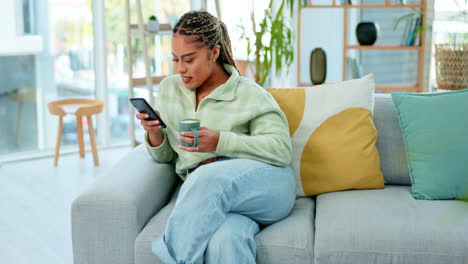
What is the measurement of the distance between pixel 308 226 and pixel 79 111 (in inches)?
101

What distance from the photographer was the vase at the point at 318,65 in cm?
439

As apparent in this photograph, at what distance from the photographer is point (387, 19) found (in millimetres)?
4871

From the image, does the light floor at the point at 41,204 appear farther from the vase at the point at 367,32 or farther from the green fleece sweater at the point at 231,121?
the vase at the point at 367,32

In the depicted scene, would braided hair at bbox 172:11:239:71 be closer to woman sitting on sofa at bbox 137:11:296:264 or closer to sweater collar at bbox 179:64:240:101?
woman sitting on sofa at bbox 137:11:296:264

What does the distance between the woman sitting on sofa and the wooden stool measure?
6.58ft

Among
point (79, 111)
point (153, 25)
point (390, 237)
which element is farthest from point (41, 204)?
point (390, 237)

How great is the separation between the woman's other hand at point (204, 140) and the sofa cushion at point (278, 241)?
264mm

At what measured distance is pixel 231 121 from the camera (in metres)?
2.16

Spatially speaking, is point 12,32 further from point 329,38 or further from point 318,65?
point 329,38

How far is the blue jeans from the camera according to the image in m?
A: 1.80

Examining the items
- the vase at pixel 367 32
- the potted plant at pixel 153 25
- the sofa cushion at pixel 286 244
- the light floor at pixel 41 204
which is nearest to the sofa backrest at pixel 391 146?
the sofa cushion at pixel 286 244

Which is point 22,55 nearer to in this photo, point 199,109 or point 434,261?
point 199,109

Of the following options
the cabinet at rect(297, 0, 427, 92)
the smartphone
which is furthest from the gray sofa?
the cabinet at rect(297, 0, 427, 92)

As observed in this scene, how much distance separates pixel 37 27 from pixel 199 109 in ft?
8.99
